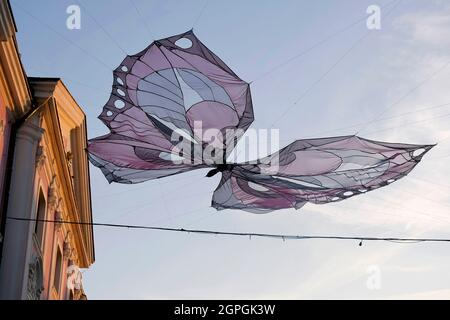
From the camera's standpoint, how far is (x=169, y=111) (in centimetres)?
1347

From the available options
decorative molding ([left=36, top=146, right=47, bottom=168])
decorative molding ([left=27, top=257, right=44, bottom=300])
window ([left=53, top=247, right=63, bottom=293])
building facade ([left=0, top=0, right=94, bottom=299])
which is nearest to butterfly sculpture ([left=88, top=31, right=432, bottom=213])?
building facade ([left=0, top=0, right=94, bottom=299])

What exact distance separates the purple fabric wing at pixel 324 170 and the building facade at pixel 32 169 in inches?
153

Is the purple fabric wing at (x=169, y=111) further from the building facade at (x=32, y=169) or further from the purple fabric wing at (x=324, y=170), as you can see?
the building facade at (x=32, y=169)

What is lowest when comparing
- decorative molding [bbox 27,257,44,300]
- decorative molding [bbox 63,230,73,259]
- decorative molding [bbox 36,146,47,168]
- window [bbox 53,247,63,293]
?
decorative molding [bbox 27,257,44,300]

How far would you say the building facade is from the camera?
14.9 metres

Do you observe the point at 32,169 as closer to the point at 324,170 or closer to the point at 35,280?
the point at 35,280

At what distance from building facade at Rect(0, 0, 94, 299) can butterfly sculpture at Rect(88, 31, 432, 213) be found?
2.26 meters

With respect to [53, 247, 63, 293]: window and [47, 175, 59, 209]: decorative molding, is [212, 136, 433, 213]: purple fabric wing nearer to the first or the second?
[47, 175, 59, 209]: decorative molding

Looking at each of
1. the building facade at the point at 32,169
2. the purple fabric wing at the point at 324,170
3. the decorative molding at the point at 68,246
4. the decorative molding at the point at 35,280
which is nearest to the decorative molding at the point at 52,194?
the building facade at the point at 32,169

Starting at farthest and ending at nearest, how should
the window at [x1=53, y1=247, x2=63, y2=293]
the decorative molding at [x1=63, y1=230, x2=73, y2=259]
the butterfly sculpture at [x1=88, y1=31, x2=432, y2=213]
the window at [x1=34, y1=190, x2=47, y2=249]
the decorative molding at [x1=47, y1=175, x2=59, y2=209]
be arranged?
the decorative molding at [x1=63, y1=230, x2=73, y2=259], the window at [x1=53, y1=247, x2=63, y2=293], the decorative molding at [x1=47, y1=175, x2=59, y2=209], the window at [x1=34, y1=190, x2=47, y2=249], the butterfly sculpture at [x1=88, y1=31, x2=432, y2=213]

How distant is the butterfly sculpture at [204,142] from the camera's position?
1323 centimetres

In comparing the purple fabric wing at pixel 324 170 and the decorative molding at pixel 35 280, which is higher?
the purple fabric wing at pixel 324 170

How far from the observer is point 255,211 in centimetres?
1459
